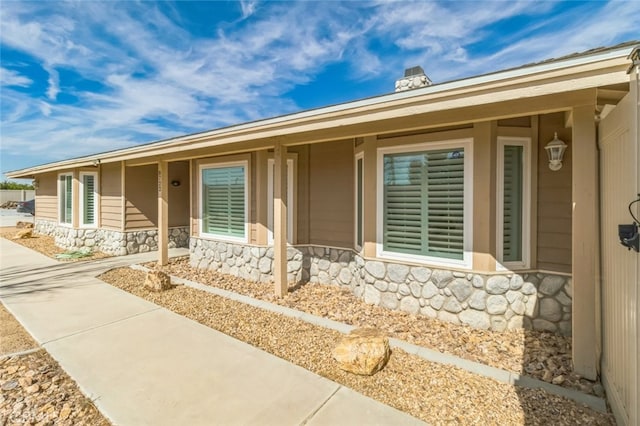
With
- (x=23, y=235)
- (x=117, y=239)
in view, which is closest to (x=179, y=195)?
(x=117, y=239)

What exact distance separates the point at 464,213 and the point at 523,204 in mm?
726

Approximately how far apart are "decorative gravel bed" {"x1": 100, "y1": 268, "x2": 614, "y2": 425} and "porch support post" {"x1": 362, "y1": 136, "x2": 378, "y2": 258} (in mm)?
1171

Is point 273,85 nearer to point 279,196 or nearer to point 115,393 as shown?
point 279,196

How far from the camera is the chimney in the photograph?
6.04 m

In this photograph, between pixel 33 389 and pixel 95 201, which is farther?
pixel 95 201

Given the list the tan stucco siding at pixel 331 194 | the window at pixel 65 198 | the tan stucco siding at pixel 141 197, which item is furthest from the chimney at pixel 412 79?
the window at pixel 65 198

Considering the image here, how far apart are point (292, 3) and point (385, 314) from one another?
362 inches

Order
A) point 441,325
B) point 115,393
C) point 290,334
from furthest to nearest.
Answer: point 441,325, point 290,334, point 115,393

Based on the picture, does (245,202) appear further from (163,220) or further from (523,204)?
(523,204)

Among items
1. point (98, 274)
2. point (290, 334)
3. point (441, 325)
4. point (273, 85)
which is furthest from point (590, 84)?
point (273, 85)

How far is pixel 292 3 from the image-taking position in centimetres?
902

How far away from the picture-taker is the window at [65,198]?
34.4 feet

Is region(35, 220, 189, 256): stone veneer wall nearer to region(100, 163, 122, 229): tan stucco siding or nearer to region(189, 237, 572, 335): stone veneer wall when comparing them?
region(100, 163, 122, 229): tan stucco siding

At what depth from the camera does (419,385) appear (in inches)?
107
